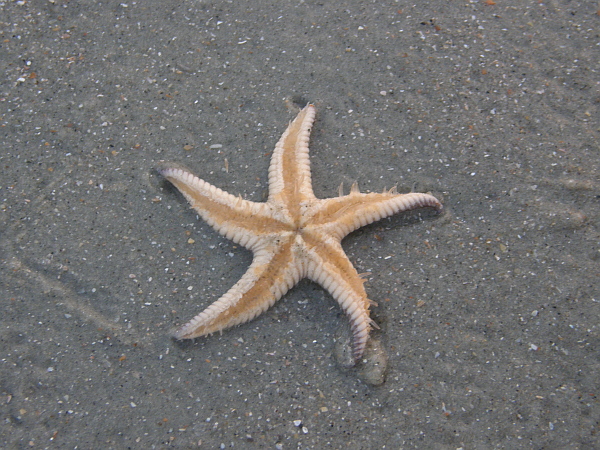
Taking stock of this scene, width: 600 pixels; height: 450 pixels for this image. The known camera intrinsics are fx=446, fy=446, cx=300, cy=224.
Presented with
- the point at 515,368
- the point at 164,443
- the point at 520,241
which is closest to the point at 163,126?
the point at 164,443

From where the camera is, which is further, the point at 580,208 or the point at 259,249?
the point at 580,208

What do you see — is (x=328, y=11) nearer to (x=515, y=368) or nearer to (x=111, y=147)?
(x=111, y=147)

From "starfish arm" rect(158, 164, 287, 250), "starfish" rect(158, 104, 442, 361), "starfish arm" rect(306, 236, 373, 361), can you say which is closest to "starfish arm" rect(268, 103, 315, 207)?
"starfish" rect(158, 104, 442, 361)

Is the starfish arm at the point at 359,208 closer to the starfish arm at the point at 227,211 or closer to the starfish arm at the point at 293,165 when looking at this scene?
the starfish arm at the point at 293,165

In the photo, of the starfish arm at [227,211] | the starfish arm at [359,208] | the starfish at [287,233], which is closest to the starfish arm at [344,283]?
the starfish at [287,233]

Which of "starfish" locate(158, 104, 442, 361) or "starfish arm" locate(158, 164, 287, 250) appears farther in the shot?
"starfish arm" locate(158, 164, 287, 250)

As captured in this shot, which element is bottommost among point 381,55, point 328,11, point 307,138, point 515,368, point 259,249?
point 515,368

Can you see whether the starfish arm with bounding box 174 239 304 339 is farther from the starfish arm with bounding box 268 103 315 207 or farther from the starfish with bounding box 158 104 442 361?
the starfish arm with bounding box 268 103 315 207

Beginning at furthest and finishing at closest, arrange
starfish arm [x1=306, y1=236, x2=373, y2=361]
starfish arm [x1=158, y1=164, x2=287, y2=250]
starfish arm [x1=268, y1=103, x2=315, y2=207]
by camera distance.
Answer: starfish arm [x1=268, y1=103, x2=315, y2=207] → starfish arm [x1=158, y1=164, x2=287, y2=250] → starfish arm [x1=306, y1=236, x2=373, y2=361]
